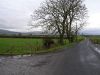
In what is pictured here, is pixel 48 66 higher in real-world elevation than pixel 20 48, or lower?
higher

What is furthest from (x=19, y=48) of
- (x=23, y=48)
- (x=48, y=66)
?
(x=48, y=66)

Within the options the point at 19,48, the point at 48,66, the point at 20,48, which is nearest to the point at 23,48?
the point at 20,48

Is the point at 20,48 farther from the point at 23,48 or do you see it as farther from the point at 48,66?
the point at 48,66

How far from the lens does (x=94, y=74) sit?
32.9ft

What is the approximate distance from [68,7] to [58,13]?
12.9 ft

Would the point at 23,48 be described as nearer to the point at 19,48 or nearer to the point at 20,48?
the point at 20,48

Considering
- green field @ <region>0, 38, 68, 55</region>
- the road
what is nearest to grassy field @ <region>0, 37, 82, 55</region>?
green field @ <region>0, 38, 68, 55</region>

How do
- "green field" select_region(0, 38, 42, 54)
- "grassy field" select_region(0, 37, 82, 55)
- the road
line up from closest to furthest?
the road, "grassy field" select_region(0, 37, 82, 55), "green field" select_region(0, 38, 42, 54)

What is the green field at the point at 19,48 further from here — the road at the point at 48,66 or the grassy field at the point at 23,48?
the road at the point at 48,66

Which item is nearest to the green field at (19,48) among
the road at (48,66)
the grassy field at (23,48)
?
the grassy field at (23,48)

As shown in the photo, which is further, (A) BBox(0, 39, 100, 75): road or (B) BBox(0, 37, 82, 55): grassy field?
(B) BBox(0, 37, 82, 55): grassy field

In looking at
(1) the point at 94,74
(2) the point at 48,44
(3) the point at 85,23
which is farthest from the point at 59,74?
(3) the point at 85,23

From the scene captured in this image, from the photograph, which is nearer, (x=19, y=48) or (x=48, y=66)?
(x=48, y=66)

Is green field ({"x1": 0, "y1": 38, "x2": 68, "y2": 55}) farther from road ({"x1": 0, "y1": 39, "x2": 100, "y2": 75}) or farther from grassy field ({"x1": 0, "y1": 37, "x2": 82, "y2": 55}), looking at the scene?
road ({"x1": 0, "y1": 39, "x2": 100, "y2": 75})
